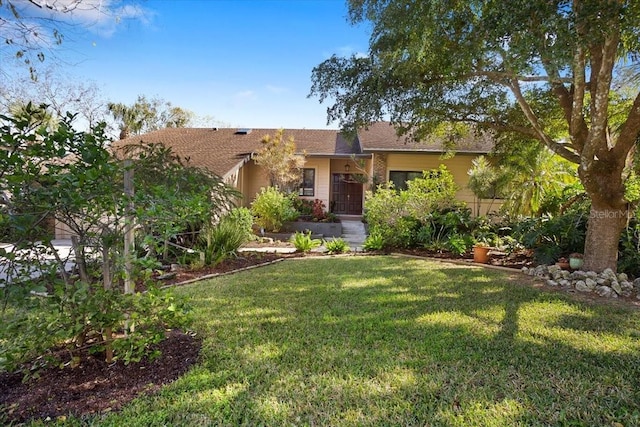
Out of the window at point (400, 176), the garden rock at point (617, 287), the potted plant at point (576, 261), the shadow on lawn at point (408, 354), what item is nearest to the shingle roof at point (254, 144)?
the window at point (400, 176)

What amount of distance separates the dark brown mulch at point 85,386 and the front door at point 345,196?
52.4 feet

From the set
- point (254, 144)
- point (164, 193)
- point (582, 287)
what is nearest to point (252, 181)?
point (254, 144)

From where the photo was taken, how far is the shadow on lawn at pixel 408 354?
2.65m

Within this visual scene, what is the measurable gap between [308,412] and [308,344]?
1.17m

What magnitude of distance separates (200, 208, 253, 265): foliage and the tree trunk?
7.45 m

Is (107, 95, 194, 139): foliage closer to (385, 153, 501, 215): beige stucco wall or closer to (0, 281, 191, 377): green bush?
(385, 153, 501, 215): beige stucco wall

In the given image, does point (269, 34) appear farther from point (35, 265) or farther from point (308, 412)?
point (308, 412)

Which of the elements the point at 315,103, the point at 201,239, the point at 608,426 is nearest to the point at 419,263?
the point at 315,103

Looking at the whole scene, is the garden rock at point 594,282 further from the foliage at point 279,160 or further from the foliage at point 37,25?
the foliage at point 279,160

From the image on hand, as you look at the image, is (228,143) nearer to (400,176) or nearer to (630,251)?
(400,176)

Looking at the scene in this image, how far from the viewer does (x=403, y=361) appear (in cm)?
332

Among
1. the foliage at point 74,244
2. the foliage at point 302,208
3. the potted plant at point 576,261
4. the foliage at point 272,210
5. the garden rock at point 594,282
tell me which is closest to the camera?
the foliage at point 74,244

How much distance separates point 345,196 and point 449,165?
5597 millimetres

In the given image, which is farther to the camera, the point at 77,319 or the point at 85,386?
the point at 85,386
